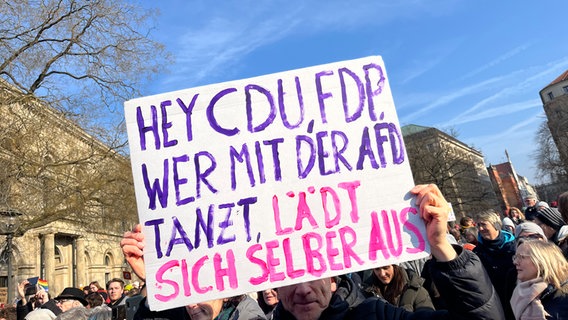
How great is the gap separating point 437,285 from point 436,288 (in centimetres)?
150

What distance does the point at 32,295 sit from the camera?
727cm

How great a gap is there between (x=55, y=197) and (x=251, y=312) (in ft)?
36.1

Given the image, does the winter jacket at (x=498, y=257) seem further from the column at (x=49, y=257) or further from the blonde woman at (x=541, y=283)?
the column at (x=49, y=257)

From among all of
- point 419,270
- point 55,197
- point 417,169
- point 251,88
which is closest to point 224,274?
point 251,88

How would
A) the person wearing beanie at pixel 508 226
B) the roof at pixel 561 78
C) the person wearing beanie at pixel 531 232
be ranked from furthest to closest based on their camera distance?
the roof at pixel 561 78 → the person wearing beanie at pixel 508 226 → the person wearing beanie at pixel 531 232

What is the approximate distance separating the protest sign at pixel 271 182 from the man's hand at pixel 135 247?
0.08 metres

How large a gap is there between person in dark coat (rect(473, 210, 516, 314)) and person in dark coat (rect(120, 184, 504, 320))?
208 cm

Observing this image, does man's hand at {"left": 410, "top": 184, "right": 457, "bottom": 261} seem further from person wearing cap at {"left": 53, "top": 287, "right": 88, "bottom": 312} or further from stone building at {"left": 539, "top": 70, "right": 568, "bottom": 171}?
stone building at {"left": 539, "top": 70, "right": 568, "bottom": 171}

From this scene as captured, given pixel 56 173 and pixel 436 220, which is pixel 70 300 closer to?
pixel 436 220

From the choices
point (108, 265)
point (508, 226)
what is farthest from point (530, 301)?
point (108, 265)

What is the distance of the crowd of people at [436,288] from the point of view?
172cm

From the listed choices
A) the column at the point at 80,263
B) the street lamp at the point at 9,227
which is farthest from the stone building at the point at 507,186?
the street lamp at the point at 9,227

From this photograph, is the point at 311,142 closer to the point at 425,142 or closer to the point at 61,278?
the point at 61,278

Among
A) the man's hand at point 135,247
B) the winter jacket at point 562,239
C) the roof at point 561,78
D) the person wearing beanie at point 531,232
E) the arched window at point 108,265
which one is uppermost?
the roof at point 561,78
